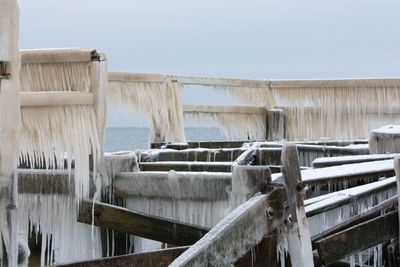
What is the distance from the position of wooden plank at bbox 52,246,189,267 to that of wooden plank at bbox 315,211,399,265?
1179 mm

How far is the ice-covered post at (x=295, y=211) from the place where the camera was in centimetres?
468

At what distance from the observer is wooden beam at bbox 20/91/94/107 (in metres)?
6.27

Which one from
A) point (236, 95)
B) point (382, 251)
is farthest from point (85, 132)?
point (236, 95)

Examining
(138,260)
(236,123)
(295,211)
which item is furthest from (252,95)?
(138,260)

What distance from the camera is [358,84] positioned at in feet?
41.8

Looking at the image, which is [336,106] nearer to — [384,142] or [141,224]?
[384,142]

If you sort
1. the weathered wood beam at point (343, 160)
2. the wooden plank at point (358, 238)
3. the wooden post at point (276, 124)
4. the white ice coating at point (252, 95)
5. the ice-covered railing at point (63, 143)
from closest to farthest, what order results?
the wooden plank at point (358, 238) → the ice-covered railing at point (63, 143) → the weathered wood beam at point (343, 160) → the wooden post at point (276, 124) → the white ice coating at point (252, 95)

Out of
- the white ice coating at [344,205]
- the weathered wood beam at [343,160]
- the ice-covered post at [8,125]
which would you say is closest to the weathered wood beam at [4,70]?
the ice-covered post at [8,125]

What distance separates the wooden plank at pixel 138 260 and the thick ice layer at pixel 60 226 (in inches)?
76.2

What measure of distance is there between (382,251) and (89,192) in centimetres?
310

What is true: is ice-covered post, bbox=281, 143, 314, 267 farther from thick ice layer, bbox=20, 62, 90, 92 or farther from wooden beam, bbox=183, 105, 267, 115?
wooden beam, bbox=183, 105, 267, 115

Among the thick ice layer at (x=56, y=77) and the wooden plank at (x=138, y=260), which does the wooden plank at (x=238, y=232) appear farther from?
the thick ice layer at (x=56, y=77)

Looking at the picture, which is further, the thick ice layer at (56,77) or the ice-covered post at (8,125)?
the thick ice layer at (56,77)

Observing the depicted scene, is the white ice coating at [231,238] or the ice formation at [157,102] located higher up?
the ice formation at [157,102]
